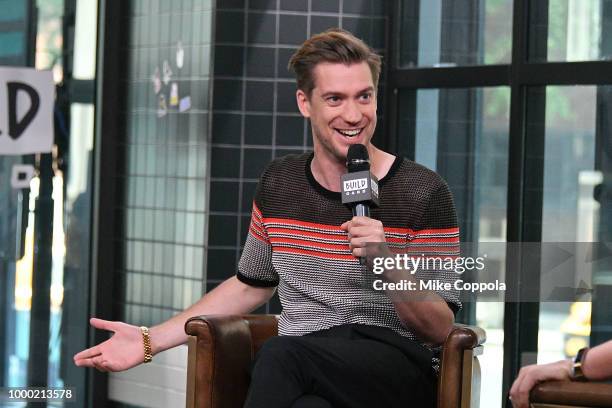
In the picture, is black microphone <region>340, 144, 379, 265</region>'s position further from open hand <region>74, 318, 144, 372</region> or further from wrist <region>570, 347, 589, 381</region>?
open hand <region>74, 318, 144, 372</region>

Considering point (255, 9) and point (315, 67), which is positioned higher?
point (255, 9)

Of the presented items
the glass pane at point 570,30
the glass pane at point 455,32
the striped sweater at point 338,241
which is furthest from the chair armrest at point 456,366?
the glass pane at point 455,32

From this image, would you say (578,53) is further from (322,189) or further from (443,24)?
(322,189)

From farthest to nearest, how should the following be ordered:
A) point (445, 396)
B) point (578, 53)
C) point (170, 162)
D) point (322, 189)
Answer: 1. point (170, 162)
2. point (578, 53)
3. point (322, 189)
4. point (445, 396)

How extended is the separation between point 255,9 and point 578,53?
128 centimetres

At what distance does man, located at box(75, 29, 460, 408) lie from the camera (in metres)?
2.61

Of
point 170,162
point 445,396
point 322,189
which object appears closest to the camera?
point 445,396

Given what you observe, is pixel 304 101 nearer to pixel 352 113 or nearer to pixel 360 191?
pixel 352 113

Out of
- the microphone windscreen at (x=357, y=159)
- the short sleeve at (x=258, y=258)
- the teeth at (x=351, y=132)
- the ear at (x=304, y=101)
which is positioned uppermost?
the ear at (x=304, y=101)

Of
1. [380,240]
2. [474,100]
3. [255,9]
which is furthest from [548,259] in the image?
[380,240]

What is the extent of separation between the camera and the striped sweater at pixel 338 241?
2.77m

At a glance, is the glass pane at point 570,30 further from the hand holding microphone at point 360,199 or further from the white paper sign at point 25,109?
the white paper sign at point 25,109

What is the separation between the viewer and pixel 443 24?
4.57 m

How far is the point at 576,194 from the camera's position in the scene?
4.17 m
